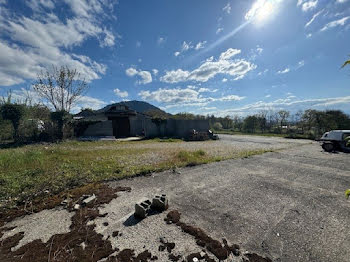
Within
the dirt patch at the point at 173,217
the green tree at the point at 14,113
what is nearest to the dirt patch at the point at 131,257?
the dirt patch at the point at 173,217

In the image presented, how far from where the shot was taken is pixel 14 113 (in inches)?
387

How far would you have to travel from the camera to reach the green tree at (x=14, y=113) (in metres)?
9.69

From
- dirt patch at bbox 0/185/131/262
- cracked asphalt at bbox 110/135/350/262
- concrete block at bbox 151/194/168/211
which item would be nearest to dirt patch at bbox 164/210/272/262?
cracked asphalt at bbox 110/135/350/262

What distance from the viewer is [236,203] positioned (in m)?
3.09

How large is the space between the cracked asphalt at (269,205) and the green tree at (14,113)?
10.7m

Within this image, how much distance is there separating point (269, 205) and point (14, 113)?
14349 millimetres

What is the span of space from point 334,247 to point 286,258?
73cm

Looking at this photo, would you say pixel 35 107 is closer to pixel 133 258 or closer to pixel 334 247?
pixel 133 258

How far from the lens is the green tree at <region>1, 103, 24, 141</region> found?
9688 mm

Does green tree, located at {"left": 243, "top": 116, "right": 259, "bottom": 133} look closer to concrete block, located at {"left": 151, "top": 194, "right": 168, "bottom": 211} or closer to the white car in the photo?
the white car

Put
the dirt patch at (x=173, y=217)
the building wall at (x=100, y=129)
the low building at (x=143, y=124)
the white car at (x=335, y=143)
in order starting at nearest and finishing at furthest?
the dirt patch at (x=173, y=217) → the white car at (x=335, y=143) → the building wall at (x=100, y=129) → the low building at (x=143, y=124)

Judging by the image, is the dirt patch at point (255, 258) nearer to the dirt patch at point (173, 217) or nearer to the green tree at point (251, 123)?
the dirt patch at point (173, 217)

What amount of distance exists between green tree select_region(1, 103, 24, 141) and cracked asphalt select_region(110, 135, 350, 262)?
10.7m

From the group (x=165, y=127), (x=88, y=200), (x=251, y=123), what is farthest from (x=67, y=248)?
(x=251, y=123)
